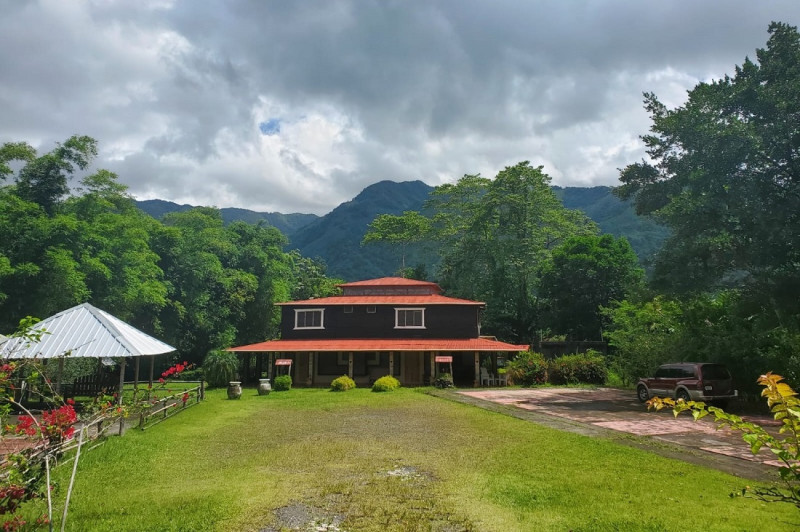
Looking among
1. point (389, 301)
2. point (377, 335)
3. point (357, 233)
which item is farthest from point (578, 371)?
point (357, 233)

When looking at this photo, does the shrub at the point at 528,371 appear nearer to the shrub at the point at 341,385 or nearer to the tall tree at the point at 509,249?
the shrub at the point at 341,385

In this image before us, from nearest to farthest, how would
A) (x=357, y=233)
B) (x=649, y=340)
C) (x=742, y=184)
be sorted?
(x=742, y=184) → (x=649, y=340) → (x=357, y=233)

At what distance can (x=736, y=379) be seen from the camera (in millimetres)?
18984

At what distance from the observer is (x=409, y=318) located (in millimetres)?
31812

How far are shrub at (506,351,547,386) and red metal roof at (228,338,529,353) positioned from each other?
3.21 ft

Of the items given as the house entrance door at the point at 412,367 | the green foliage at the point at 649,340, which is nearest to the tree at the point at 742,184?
the green foliage at the point at 649,340

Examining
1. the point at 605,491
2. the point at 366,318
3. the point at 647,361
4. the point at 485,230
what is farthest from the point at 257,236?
the point at 605,491

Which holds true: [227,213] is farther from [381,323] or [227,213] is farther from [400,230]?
[381,323]

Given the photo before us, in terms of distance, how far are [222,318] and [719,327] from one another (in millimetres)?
40729

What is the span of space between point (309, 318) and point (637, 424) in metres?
21.9

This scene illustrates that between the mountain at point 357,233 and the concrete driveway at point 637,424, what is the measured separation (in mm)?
77766

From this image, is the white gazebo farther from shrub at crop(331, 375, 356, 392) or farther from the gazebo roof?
shrub at crop(331, 375, 356, 392)

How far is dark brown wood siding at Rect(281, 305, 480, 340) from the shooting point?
31328 mm

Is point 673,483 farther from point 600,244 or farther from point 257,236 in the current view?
point 257,236
